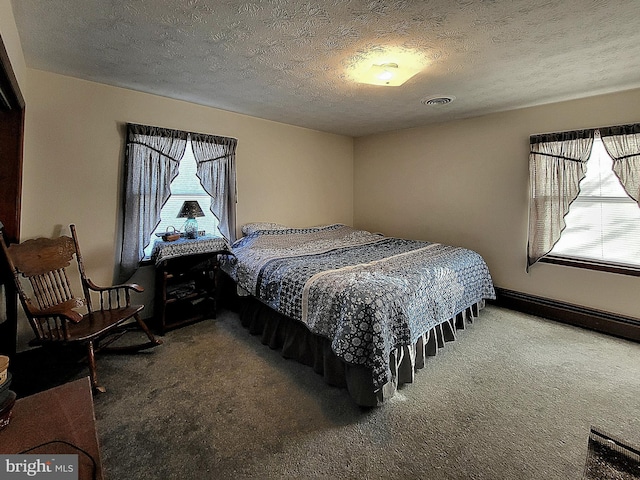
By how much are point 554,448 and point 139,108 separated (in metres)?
4.05

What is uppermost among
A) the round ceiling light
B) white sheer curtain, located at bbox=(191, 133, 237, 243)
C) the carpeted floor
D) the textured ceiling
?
the round ceiling light

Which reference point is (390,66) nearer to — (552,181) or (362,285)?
(362,285)

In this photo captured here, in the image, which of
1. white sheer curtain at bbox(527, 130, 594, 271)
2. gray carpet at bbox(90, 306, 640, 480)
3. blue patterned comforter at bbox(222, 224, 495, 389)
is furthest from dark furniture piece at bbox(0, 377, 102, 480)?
white sheer curtain at bbox(527, 130, 594, 271)

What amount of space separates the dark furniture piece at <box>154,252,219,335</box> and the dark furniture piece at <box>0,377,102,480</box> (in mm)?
1810

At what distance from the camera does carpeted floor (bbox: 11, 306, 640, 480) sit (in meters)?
1.50

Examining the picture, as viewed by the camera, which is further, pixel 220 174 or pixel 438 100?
pixel 220 174

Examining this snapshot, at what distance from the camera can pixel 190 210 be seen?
310 centimetres

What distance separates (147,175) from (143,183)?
9 centimetres

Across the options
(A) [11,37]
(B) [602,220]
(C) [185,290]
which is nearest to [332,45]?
(A) [11,37]

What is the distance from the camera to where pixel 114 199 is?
289cm

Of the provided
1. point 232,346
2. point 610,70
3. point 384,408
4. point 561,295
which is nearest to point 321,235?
point 232,346

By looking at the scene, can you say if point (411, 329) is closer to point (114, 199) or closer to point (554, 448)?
point (554, 448)

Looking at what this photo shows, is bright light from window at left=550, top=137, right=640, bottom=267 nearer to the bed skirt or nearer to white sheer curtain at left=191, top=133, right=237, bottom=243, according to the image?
the bed skirt

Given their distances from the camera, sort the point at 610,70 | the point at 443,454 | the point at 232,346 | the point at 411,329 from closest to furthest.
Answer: the point at 443,454 < the point at 411,329 < the point at 610,70 < the point at 232,346
